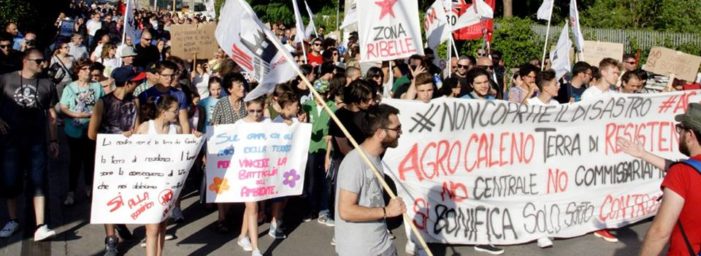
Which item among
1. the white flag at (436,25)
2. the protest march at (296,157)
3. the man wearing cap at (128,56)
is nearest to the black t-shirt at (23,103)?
the protest march at (296,157)

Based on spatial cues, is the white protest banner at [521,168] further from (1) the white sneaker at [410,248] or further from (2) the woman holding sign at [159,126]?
(2) the woman holding sign at [159,126]

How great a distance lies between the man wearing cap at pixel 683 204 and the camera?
3.68m

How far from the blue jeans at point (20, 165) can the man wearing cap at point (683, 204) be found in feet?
16.9

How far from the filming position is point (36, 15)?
21266 mm

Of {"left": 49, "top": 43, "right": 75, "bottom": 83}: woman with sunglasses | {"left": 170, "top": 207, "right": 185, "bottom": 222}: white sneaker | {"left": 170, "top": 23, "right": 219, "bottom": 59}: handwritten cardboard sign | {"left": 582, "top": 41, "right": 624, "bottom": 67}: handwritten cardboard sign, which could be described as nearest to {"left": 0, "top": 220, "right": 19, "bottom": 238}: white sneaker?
{"left": 170, "top": 207, "right": 185, "bottom": 222}: white sneaker

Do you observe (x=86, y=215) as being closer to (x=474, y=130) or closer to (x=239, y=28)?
(x=239, y=28)

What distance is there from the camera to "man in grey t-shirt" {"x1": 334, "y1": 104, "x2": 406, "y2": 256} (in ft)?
14.3

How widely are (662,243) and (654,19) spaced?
2592cm

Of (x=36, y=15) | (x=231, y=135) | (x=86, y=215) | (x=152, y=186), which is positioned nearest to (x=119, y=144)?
(x=152, y=186)

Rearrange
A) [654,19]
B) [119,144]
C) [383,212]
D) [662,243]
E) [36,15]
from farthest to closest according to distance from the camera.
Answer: [654,19]
[36,15]
[119,144]
[383,212]
[662,243]

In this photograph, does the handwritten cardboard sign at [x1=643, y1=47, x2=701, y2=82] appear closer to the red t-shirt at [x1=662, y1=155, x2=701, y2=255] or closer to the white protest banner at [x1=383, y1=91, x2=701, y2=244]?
the white protest banner at [x1=383, y1=91, x2=701, y2=244]

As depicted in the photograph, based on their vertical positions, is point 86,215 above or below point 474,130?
below

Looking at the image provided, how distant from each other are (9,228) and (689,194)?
18.7 ft

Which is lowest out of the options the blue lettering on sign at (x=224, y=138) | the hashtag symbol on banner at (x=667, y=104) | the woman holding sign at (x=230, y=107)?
the blue lettering on sign at (x=224, y=138)
